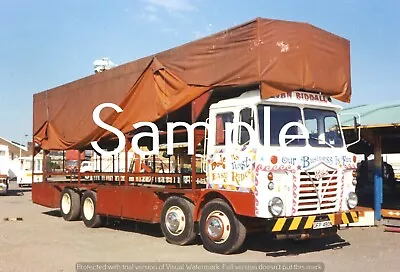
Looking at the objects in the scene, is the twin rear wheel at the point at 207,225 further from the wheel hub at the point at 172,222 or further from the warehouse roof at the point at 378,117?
the warehouse roof at the point at 378,117

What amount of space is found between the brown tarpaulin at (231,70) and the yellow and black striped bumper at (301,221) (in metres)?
2.21

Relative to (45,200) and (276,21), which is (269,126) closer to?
(276,21)

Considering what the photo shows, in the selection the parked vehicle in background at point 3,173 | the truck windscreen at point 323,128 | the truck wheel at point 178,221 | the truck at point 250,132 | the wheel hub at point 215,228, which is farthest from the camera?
the parked vehicle in background at point 3,173

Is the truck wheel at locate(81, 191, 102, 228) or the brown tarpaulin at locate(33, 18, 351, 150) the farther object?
the truck wheel at locate(81, 191, 102, 228)

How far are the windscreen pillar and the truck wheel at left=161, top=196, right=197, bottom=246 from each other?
6303 mm

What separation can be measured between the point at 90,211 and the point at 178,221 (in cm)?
439

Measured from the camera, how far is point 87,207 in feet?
47.0

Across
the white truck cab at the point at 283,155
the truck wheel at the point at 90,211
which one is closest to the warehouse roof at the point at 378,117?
the white truck cab at the point at 283,155

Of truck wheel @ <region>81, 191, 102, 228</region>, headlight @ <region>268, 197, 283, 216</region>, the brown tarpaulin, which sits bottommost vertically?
truck wheel @ <region>81, 191, 102, 228</region>

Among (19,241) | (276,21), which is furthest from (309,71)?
(19,241)

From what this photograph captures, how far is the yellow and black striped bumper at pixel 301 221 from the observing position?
8.91 m

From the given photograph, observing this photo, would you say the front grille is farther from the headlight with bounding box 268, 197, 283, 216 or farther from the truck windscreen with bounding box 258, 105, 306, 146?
the truck windscreen with bounding box 258, 105, 306, 146

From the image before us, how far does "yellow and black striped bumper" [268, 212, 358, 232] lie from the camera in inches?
351

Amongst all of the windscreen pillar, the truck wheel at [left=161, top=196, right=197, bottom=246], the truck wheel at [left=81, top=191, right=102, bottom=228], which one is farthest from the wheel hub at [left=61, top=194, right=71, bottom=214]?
the windscreen pillar
